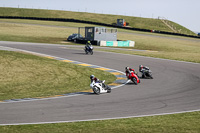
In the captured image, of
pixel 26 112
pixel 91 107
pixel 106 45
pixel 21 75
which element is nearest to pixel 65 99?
pixel 91 107

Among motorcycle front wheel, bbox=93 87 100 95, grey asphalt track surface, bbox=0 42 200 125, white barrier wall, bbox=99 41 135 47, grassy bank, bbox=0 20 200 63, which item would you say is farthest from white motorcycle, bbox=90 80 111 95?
white barrier wall, bbox=99 41 135 47

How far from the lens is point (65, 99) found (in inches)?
691

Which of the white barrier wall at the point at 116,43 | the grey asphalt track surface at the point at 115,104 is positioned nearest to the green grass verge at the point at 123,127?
the grey asphalt track surface at the point at 115,104

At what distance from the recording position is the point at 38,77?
969 inches

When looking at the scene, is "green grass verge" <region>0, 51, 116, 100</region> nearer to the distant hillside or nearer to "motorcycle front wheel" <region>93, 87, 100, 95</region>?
"motorcycle front wheel" <region>93, 87, 100, 95</region>

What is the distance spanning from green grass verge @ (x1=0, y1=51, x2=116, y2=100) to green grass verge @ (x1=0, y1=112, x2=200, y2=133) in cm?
683

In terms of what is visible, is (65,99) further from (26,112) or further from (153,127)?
(153,127)

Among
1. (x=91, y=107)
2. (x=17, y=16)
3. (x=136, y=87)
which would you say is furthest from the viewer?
(x=17, y=16)

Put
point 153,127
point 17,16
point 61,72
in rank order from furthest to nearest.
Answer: point 17,16, point 61,72, point 153,127

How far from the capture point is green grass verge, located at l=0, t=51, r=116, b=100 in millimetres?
20906

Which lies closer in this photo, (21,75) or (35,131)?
(35,131)

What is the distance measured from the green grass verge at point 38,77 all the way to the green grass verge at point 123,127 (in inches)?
269

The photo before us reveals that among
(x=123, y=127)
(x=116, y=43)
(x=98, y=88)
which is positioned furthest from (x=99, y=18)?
(x=123, y=127)

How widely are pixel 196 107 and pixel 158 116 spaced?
296cm
